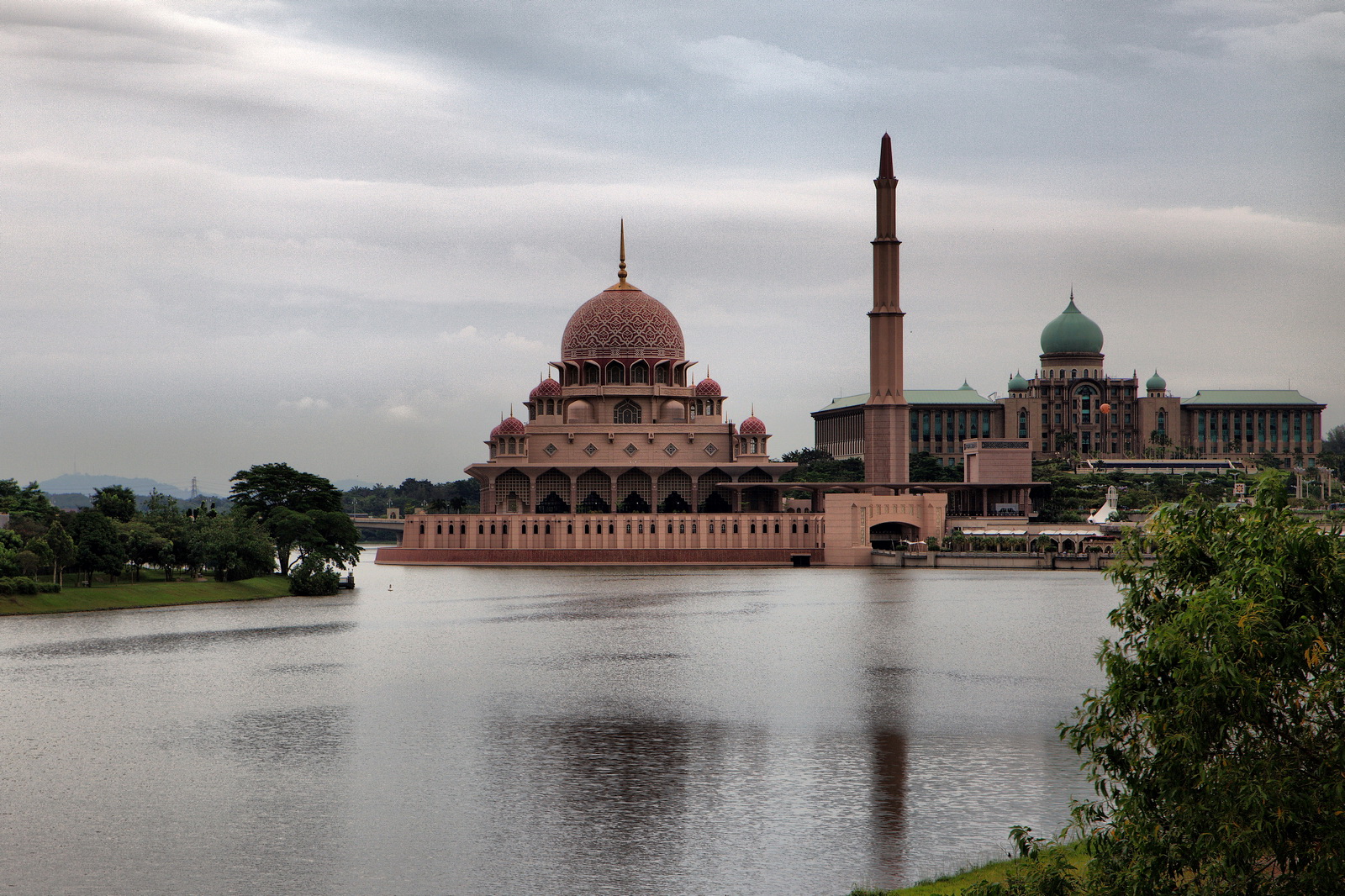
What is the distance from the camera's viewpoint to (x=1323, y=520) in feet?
66.4

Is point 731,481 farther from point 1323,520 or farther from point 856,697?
point 1323,520

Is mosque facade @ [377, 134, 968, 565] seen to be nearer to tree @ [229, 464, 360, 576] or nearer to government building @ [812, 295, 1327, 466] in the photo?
tree @ [229, 464, 360, 576]

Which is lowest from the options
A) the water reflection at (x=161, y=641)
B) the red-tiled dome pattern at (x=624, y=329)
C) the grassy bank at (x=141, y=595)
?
the water reflection at (x=161, y=641)

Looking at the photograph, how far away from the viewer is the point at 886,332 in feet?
388

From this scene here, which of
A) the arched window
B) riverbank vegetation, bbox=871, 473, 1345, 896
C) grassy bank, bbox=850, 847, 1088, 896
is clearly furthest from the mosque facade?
riverbank vegetation, bbox=871, 473, 1345, 896

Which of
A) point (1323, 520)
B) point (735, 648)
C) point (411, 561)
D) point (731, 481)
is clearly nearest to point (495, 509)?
point (411, 561)

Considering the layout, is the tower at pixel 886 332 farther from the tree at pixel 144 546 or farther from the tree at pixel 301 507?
the tree at pixel 144 546

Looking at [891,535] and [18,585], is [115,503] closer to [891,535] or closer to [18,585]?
[18,585]

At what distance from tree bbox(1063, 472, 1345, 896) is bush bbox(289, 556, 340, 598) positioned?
230 feet

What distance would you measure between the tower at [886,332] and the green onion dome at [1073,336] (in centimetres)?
7248

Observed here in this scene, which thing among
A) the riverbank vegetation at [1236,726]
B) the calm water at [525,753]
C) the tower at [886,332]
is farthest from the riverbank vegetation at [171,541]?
the riverbank vegetation at [1236,726]

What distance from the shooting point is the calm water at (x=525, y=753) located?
2362 centimetres

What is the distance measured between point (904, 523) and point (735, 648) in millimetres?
68233

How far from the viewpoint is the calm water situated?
2362cm
